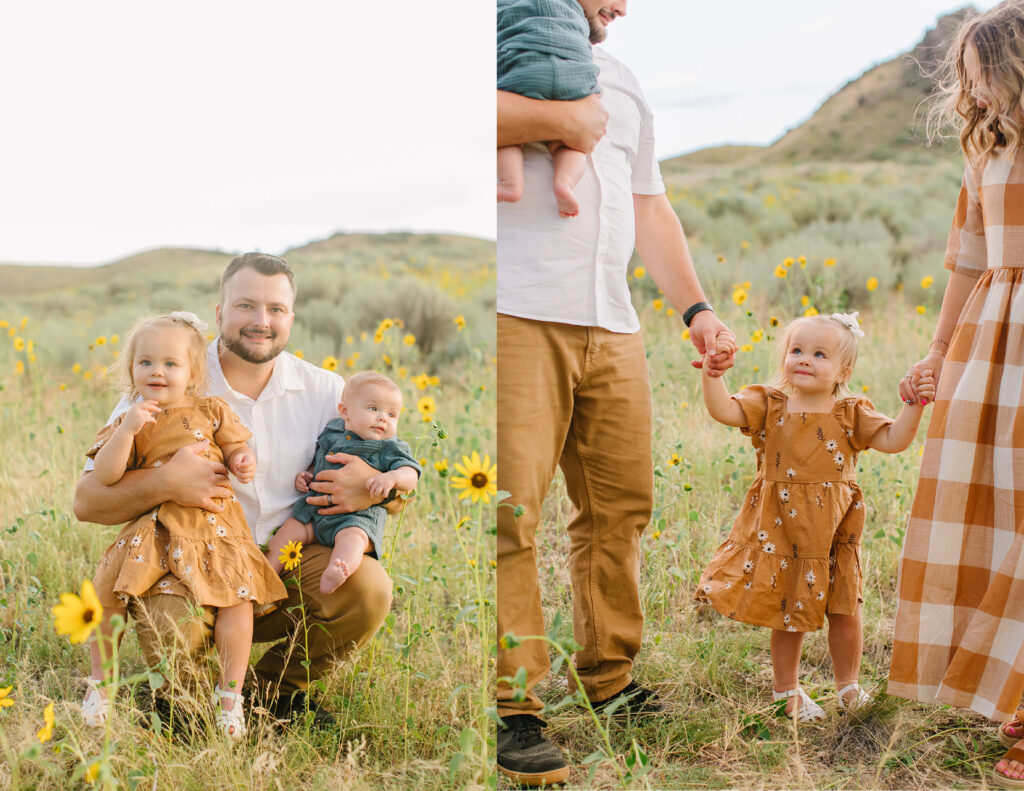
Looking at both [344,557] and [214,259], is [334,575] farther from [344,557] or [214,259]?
[214,259]

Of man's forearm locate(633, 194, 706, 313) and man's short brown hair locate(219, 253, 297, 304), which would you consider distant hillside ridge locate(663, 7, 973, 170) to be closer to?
man's forearm locate(633, 194, 706, 313)

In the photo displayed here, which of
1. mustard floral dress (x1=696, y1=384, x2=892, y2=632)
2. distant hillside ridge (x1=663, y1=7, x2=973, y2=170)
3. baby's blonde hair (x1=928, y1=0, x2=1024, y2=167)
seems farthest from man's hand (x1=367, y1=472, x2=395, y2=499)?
distant hillside ridge (x1=663, y1=7, x2=973, y2=170)

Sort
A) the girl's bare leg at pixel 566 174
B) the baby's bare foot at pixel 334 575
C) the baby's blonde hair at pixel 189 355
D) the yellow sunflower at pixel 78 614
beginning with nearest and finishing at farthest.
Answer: the yellow sunflower at pixel 78 614, the girl's bare leg at pixel 566 174, the baby's blonde hair at pixel 189 355, the baby's bare foot at pixel 334 575

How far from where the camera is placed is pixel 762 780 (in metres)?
1.95

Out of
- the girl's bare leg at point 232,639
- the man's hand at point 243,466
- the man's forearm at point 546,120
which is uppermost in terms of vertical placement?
the man's forearm at point 546,120

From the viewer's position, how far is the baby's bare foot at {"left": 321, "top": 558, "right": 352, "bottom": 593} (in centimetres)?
208

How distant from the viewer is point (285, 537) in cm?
216

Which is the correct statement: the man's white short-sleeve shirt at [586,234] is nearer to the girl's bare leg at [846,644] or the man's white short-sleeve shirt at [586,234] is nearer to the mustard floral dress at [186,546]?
the mustard floral dress at [186,546]

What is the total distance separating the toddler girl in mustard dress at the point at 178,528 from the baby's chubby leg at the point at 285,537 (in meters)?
0.07

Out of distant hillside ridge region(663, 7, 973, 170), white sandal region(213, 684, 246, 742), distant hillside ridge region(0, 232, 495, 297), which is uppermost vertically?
distant hillside ridge region(663, 7, 973, 170)

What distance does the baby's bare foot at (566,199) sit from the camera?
1.86m

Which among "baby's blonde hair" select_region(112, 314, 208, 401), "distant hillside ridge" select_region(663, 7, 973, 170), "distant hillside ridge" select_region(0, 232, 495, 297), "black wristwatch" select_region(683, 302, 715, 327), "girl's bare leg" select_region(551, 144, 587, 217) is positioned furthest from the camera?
"distant hillside ridge" select_region(663, 7, 973, 170)

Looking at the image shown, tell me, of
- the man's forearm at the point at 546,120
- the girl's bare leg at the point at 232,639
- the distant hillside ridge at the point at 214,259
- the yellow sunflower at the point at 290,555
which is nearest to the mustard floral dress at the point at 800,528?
the man's forearm at the point at 546,120

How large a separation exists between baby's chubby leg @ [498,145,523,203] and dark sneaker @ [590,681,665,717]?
1.28 meters
